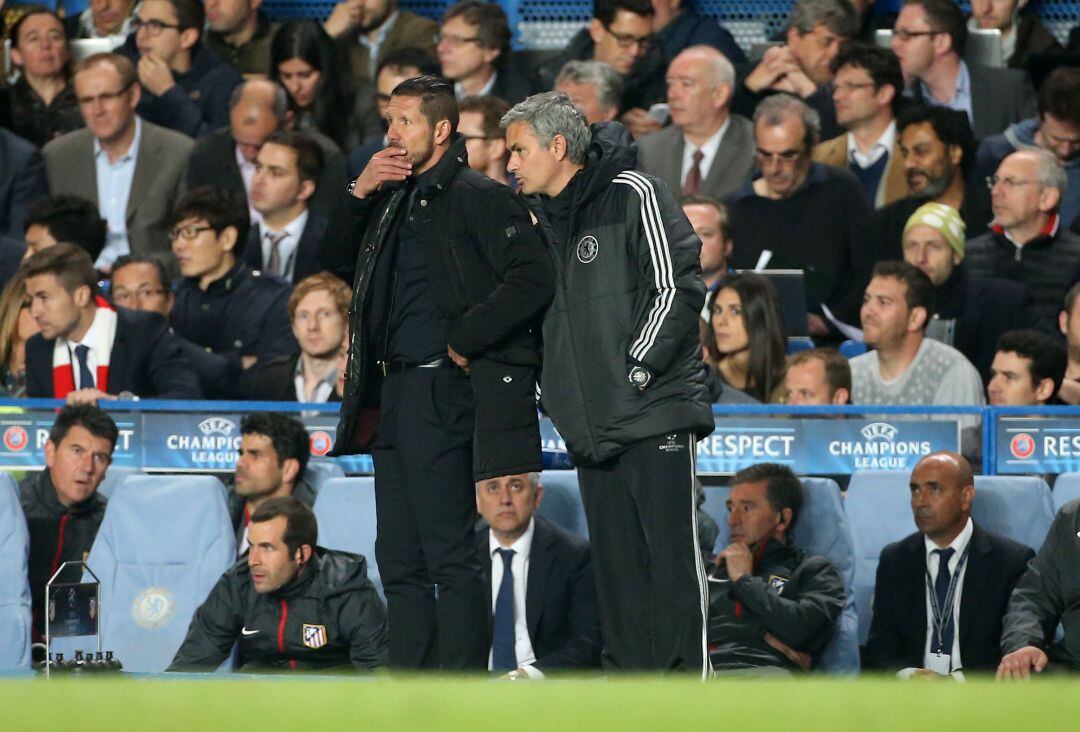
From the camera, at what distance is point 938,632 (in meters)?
7.09

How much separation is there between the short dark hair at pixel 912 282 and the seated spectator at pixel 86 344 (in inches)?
129

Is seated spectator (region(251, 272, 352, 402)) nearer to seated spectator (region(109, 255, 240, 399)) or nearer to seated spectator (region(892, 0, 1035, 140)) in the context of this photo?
seated spectator (region(109, 255, 240, 399))

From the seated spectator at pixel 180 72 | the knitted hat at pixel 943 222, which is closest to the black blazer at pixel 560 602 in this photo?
the knitted hat at pixel 943 222

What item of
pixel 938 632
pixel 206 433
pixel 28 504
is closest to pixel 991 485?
pixel 938 632

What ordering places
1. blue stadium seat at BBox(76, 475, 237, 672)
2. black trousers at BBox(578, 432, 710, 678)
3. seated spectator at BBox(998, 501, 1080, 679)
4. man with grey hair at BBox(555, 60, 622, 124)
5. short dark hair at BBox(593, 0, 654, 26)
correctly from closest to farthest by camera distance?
black trousers at BBox(578, 432, 710, 678) < seated spectator at BBox(998, 501, 1080, 679) < blue stadium seat at BBox(76, 475, 237, 672) < man with grey hair at BBox(555, 60, 622, 124) < short dark hair at BBox(593, 0, 654, 26)

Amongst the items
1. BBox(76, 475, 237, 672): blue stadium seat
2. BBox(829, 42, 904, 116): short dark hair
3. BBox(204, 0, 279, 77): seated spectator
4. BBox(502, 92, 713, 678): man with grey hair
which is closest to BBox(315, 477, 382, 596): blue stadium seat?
BBox(76, 475, 237, 672): blue stadium seat

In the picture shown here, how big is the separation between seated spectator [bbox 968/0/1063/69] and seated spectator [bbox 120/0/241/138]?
4.68 metres

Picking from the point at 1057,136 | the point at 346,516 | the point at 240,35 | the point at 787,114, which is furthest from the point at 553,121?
the point at 240,35

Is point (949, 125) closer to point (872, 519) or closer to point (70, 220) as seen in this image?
point (872, 519)

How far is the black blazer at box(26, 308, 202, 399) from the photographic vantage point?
852cm

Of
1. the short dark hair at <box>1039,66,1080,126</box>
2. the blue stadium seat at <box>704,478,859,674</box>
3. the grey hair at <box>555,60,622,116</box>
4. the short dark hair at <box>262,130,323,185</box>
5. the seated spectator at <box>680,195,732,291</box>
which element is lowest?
the blue stadium seat at <box>704,478,859,674</box>

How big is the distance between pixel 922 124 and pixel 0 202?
5.32 m

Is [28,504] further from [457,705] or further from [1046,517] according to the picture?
[457,705]

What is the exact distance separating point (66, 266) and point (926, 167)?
437 cm
